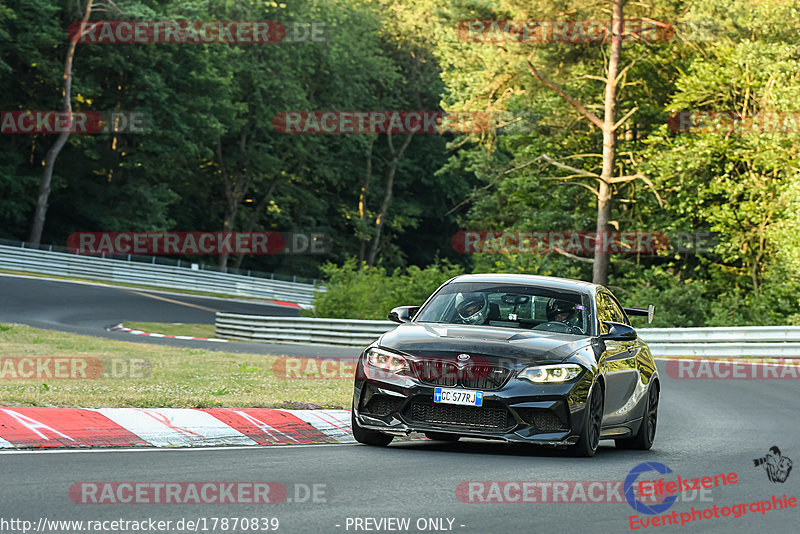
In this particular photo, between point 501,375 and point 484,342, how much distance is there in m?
0.39

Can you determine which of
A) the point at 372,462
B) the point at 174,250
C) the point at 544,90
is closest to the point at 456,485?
the point at 372,462

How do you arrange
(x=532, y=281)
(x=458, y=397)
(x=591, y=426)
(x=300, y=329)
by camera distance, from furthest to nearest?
(x=300, y=329), (x=532, y=281), (x=591, y=426), (x=458, y=397)

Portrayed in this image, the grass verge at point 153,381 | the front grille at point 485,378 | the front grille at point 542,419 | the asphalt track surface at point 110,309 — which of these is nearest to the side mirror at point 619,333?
the front grille at point 542,419

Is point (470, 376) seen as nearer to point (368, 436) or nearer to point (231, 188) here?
point (368, 436)

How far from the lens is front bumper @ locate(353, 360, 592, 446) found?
32.5 feet

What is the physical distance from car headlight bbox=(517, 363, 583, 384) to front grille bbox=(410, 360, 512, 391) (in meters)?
0.16

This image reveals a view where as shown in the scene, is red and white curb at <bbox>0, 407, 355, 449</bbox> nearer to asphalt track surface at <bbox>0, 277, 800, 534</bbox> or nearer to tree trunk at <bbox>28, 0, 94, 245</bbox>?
asphalt track surface at <bbox>0, 277, 800, 534</bbox>

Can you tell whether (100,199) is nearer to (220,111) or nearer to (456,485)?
(220,111)

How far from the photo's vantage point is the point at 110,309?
133 ft

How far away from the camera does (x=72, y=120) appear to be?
5972 cm

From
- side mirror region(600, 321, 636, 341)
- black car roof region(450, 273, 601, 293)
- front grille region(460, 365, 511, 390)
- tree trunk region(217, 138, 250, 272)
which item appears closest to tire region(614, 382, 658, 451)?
side mirror region(600, 321, 636, 341)

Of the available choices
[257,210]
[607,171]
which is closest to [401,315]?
[607,171]

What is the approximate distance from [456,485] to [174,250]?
62.2 m

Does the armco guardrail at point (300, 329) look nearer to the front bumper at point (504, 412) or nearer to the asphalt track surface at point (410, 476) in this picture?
the asphalt track surface at point (410, 476)
